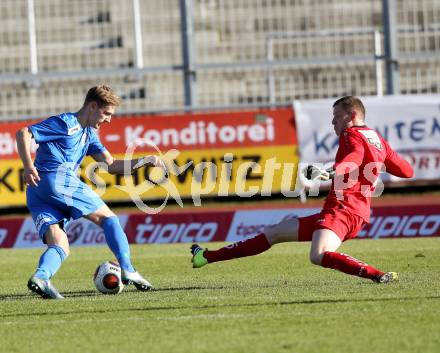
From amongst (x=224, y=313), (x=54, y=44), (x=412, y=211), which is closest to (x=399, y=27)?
(x=412, y=211)

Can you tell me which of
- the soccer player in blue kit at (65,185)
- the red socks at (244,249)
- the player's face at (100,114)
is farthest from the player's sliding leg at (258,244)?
the player's face at (100,114)

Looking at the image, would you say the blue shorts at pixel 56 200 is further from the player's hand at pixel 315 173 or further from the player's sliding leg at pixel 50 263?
the player's hand at pixel 315 173

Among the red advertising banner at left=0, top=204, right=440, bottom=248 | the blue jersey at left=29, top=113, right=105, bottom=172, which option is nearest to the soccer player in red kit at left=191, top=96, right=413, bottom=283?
the blue jersey at left=29, top=113, right=105, bottom=172

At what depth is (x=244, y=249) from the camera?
Result: 972 cm

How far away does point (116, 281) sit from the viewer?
30.8 ft

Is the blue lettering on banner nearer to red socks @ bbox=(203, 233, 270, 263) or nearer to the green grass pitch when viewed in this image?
the green grass pitch

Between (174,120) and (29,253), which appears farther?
(174,120)

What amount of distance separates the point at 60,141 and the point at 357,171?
101 inches

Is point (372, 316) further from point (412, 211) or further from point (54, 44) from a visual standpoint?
point (54, 44)

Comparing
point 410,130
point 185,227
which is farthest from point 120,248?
point 410,130

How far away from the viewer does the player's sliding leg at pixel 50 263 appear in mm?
8836

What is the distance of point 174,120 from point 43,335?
37.4 ft

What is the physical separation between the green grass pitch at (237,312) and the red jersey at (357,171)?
723 millimetres

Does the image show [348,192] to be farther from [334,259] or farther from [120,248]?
[120,248]
